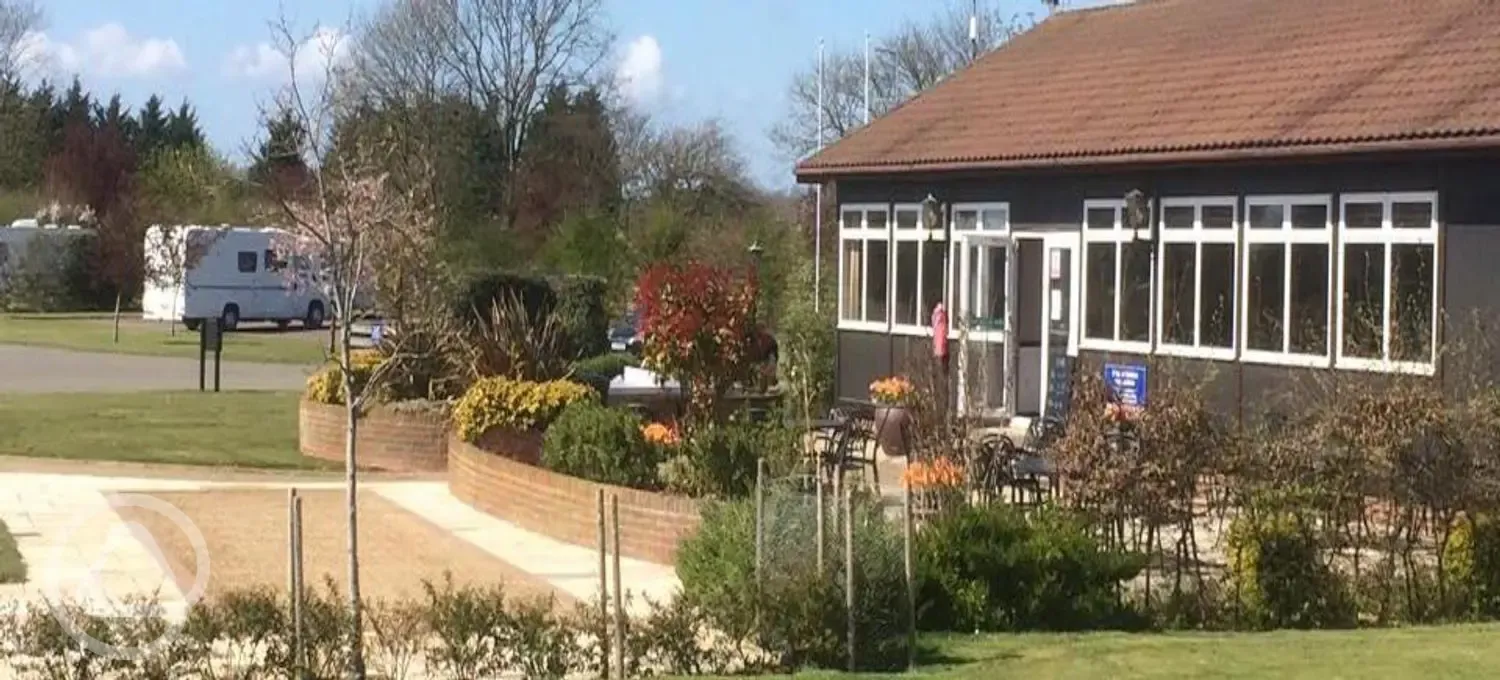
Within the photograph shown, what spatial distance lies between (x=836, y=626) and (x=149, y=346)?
131ft

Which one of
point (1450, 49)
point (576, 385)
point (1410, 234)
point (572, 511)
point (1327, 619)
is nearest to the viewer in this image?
point (1327, 619)

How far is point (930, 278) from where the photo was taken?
2520 centimetres

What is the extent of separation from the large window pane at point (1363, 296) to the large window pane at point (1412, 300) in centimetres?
14

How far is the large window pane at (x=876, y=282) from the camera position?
1023 inches

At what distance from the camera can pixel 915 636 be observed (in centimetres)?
1155

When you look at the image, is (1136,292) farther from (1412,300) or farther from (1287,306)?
(1412,300)

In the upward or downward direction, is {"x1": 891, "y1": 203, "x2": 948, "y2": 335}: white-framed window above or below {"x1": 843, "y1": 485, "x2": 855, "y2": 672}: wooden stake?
above

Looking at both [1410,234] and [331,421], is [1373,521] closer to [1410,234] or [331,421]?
[1410,234]

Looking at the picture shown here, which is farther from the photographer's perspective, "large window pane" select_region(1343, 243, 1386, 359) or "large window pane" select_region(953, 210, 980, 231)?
"large window pane" select_region(953, 210, 980, 231)

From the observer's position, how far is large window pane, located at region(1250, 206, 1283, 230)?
1966 centimetres

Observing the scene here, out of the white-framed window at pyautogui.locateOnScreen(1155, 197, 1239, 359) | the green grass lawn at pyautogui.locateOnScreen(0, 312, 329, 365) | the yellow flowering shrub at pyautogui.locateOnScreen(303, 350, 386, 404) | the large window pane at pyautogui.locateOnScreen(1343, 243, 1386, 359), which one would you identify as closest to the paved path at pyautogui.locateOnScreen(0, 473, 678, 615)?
the yellow flowering shrub at pyautogui.locateOnScreen(303, 350, 386, 404)

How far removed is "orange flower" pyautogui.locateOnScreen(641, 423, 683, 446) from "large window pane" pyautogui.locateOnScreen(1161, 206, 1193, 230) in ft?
18.4

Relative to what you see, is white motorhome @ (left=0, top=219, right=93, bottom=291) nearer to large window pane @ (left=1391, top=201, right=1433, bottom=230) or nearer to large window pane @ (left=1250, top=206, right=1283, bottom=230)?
large window pane @ (left=1250, top=206, right=1283, bottom=230)

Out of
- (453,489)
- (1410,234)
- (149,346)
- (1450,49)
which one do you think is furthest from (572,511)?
(149,346)
